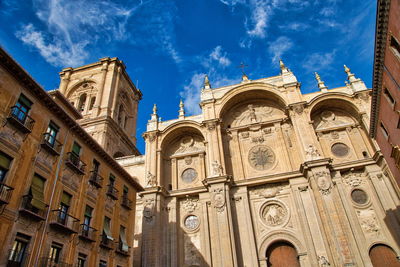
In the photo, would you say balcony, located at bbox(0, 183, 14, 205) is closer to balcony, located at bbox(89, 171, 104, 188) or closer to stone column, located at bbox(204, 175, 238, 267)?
balcony, located at bbox(89, 171, 104, 188)

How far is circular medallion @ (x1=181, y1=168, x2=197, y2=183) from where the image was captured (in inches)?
1088

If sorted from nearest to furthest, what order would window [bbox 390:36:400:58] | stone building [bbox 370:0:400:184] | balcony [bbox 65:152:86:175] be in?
1. stone building [bbox 370:0:400:184]
2. window [bbox 390:36:400:58]
3. balcony [bbox 65:152:86:175]

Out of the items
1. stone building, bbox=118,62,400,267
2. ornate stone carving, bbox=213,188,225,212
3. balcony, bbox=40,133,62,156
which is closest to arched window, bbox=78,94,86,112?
stone building, bbox=118,62,400,267

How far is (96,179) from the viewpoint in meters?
17.1

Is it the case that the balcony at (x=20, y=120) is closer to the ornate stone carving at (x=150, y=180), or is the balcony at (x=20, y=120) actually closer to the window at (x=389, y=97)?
the ornate stone carving at (x=150, y=180)

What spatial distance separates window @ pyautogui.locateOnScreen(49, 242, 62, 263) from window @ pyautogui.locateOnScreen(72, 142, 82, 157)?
15.4 feet

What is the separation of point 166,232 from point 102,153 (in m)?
9.98

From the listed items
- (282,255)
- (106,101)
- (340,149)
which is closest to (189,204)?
(282,255)

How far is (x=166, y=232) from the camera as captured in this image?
80.8 ft

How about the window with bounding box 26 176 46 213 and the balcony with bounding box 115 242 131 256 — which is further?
the balcony with bounding box 115 242 131 256

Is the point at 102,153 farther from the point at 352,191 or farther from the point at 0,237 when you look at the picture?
the point at 352,191

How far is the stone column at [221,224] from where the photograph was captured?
21000mm

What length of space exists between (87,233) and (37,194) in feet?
12.4

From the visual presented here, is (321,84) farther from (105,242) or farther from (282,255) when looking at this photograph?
(105,242)
